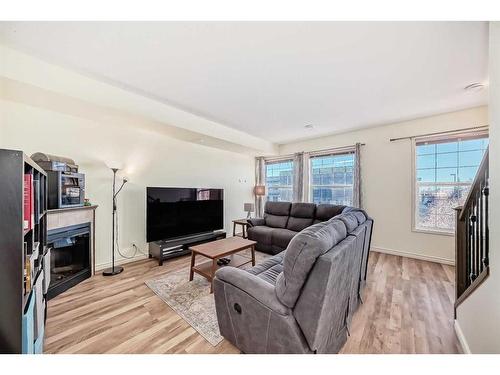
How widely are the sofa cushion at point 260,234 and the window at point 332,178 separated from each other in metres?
1.80

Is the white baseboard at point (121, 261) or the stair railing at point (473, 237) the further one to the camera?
the white baseboard at point (121, 261)

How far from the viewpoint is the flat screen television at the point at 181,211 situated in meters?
3.42

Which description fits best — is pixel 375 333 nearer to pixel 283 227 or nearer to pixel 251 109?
pixel 283 227

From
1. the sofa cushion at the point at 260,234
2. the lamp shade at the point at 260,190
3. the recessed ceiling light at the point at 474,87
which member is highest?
the recessed ceiling light at the point at 474,87

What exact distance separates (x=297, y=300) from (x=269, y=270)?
2.44 ft

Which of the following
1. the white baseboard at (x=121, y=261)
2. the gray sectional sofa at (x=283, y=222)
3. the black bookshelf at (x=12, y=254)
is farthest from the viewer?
the gray sectional sofa at (x=283, y=222)

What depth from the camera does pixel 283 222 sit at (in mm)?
4340

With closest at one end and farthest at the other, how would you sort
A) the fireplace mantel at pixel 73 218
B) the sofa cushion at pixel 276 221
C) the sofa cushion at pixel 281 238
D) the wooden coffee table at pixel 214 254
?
the fireplace mantel at pixel 73 218 → the wooden coffee table at pixel 214 254 → the sofa cushion at pixel 281 238 → the sofa cushion at pixel 276 221

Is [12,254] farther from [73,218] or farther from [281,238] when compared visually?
[281,238]

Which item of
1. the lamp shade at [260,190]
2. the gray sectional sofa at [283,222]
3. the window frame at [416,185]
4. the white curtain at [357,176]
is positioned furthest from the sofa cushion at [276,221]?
the window frame at [416,185]

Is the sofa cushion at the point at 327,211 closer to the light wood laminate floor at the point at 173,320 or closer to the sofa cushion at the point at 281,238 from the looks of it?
the sofa cushion at the point at 281,238

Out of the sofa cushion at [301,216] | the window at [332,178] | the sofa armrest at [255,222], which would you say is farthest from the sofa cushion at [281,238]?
the window at [332,178]

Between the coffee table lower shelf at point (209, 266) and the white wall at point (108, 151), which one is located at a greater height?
the white wall at point (108, 151)

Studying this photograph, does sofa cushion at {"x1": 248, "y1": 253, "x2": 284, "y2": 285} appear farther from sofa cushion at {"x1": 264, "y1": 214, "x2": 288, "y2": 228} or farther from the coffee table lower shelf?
sofa cushion at {"x1": 264, "y1": 214, "x2": 288, "y2": 228}
